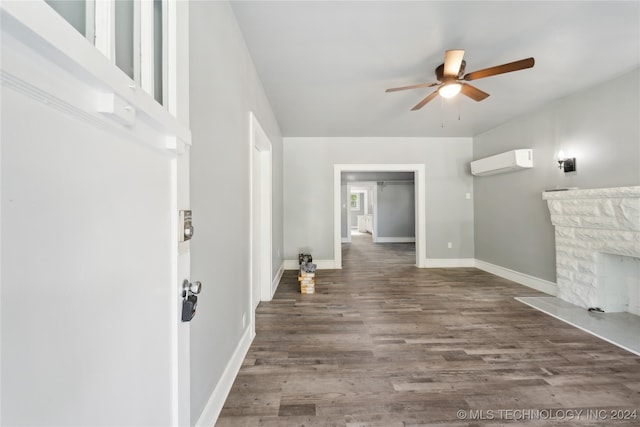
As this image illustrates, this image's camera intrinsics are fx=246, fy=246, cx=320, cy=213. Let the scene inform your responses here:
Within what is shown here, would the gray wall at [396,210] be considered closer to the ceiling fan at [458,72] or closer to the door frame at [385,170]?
the door frame at [385,170]

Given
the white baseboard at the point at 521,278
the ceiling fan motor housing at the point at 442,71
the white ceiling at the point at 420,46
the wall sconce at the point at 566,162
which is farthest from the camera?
the white baseboard at the point at 521,278

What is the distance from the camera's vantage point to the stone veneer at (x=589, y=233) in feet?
7.66

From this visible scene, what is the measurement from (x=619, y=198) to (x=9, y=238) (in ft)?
12.9

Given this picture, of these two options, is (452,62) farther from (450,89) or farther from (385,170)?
(385,170)

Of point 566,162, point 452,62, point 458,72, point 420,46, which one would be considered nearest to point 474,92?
point 458,72

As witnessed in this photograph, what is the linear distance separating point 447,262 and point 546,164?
224cm

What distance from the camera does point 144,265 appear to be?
0.72m

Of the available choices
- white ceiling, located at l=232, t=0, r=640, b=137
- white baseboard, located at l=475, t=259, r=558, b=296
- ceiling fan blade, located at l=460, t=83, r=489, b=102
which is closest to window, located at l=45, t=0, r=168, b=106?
white ceiling, located at l=232, t=0, r=640, b=137

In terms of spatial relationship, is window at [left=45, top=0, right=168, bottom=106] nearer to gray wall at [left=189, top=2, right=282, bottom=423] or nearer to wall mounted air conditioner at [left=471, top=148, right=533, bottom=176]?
gray wall at [left=189, top=2, right=282, bottom=423]

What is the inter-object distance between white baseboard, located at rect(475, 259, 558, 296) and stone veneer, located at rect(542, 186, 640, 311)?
21 centimetres

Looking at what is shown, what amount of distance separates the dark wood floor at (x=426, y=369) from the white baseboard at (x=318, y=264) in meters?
1.66

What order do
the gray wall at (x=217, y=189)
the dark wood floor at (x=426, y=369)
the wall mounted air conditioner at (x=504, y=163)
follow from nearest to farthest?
the gray wall at (x=217, y=189) → the dark wood floor at (x=426, y=369) → the wall mounted air conditioner at (x=504, y=163)

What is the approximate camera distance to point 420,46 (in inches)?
81.0

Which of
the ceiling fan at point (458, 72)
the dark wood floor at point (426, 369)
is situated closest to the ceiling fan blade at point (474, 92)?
the ceiling fan at point (458, 72)
